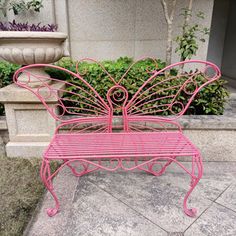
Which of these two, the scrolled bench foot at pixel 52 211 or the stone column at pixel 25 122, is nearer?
the scrolled bench foot at pixel 52 211

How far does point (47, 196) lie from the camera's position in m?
1.94

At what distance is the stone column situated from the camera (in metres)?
2.28

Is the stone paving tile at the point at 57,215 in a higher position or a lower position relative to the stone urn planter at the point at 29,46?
lower

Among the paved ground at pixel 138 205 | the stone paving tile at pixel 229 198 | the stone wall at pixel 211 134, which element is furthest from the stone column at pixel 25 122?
the stone paving tile at pixel 229 198

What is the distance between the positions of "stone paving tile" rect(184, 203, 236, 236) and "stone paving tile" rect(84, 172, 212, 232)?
0.16 ft

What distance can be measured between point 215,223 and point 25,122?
6.78ft

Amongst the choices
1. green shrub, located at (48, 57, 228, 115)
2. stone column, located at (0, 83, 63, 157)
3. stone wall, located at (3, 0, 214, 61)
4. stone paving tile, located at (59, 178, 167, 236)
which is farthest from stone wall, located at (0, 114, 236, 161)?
stone wall, located at (3, 0, 214, 61)

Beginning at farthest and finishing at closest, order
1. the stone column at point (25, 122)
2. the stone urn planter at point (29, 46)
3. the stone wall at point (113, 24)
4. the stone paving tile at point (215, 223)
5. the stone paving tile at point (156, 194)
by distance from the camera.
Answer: the stone wall at point (113, 24)
the stone column at point (25, 122)
the stone urn planter at point (29, 46)
the stone paving tile at point (156, 194)
the stone paving tile at point (215, 223)

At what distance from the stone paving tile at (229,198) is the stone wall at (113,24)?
2.53 metres

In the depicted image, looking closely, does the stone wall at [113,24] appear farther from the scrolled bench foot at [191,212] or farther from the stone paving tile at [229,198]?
the scrolled bench foot at [191,212]

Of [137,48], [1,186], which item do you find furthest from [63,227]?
[137,48]

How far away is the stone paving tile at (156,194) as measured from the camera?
5.52 ft

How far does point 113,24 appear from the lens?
3797 mm

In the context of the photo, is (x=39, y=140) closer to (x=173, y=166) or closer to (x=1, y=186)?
(x=1, y=186)
